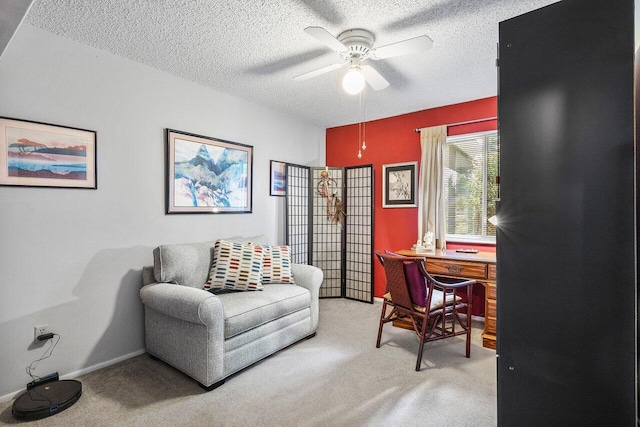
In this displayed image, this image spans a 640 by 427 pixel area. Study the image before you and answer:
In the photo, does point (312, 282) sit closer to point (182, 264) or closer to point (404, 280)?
point (404, 280)

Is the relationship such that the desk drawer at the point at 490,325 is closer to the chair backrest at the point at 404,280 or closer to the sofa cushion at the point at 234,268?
the chair backrest at the point at 404,280

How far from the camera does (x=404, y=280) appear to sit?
2604mm

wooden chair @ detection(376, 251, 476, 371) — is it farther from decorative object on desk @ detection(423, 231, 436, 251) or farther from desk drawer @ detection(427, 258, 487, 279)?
decorative object on desk @ detection(423, 231, 436, 251)

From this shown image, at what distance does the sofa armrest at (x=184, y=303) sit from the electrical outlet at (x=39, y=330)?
24.6 inches

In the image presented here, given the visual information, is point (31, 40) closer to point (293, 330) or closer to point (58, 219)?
point (58, 219)

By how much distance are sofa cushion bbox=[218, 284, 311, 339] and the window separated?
7.06ft

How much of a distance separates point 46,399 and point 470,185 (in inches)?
170

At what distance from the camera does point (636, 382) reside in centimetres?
102

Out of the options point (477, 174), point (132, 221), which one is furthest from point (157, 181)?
point (477, 174)

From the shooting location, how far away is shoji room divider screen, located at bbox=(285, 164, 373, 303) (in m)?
4.46

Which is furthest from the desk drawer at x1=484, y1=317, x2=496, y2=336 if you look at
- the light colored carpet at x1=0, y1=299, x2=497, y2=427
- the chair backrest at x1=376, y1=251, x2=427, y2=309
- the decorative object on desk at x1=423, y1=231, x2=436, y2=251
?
the decorative object on desk at x1=423, y1=231, x2=436, y2=251

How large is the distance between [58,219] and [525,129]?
2.97 metres

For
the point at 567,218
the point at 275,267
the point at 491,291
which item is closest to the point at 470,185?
the point at 491,291

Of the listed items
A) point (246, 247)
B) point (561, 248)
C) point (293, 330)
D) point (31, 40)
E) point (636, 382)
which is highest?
point (31, 40)
